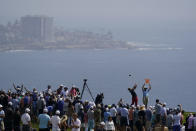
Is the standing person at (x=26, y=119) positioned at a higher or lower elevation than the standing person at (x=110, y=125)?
higher

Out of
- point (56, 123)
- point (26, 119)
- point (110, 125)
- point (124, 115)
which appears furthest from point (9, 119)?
point (124, 115)

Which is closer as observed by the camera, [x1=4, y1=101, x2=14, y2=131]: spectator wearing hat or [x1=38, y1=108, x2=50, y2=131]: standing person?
[x1=38, y1=108, x2=50, y2=131]: standing person

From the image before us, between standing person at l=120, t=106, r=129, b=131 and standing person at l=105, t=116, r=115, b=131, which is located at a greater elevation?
standing person at l=120, t=106, r=129, b=131

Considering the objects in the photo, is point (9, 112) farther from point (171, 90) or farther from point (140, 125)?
point (171, 90)

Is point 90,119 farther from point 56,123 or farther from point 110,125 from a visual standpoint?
point 56,123

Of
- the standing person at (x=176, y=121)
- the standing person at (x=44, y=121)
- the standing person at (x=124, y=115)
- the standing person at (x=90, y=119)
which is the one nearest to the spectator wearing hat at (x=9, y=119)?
the standing person at (x=44, y=121)

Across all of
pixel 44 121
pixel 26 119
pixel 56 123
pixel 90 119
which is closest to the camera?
pixel 56 123

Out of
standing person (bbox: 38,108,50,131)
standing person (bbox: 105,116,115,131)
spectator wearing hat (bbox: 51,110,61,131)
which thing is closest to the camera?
spectator wearing hat (bbox: 51,110,61,131)

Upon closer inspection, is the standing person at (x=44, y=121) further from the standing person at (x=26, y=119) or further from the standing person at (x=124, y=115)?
the standing person at (x=124, y=115)

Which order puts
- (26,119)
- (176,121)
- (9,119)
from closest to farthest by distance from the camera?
1. (26,119)
2. (9,119)
3. (176,121)

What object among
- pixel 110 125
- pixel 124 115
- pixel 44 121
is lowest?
pixel 110 125

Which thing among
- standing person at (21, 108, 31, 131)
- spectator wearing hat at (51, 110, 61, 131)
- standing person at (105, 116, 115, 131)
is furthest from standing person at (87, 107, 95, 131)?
standing person at (21, 108, 31, 131)

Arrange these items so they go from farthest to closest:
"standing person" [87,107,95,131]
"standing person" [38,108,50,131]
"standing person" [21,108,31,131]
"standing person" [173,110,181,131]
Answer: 1. "standing person" [87,107,95,131]
2. "standing person" [173,110,181,131]
3. "standing person" [21,108,31,131]
4. "standing person" [38,108,50,131]

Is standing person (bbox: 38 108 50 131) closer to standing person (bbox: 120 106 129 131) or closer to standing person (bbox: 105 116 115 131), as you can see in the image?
standing person (bbox: 105 116 115 131)
